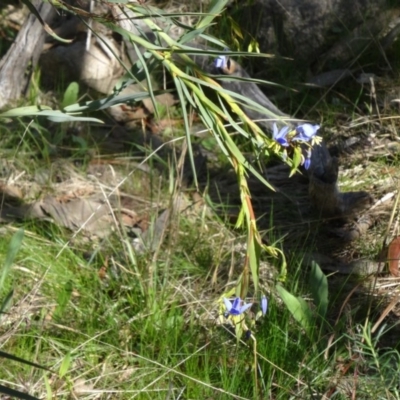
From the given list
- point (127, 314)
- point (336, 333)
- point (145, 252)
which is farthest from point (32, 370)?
point (336, 333)

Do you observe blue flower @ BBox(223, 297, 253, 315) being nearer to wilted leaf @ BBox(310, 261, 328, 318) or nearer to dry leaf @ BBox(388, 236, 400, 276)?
wilted leaf @ BBox(310, 261, 328, 318)

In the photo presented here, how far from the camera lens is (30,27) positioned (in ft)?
13.5

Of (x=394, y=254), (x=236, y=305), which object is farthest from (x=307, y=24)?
(x=236, y=305)

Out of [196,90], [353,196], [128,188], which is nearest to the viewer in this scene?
[196,90]

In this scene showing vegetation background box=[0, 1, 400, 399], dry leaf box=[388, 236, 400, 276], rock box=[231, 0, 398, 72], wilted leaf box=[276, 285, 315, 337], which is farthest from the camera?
rock box=[231, 0, 398, 72]

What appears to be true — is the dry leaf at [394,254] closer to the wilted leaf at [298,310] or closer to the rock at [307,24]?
the wilted leaf at [298,310]

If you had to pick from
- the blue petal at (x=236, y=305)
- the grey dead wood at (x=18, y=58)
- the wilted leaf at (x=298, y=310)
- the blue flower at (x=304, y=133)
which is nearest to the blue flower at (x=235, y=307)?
the blue petal at (x=236, y=305)

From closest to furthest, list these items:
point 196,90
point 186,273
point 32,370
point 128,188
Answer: point 196,90, point 32,370, point 186,273, point 128,188

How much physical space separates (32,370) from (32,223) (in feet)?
2.97

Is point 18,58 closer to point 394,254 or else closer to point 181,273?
point 181,273

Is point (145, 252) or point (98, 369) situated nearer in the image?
point (98, 369)

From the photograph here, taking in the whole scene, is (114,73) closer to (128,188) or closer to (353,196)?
(128,188)

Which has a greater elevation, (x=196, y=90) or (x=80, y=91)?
(x=196, y=90)

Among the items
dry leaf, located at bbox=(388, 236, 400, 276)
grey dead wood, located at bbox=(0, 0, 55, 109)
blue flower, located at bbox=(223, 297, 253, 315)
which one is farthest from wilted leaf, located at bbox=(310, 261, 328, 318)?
grey dead wood, located at bbox=(0, 0, 55, 109)
